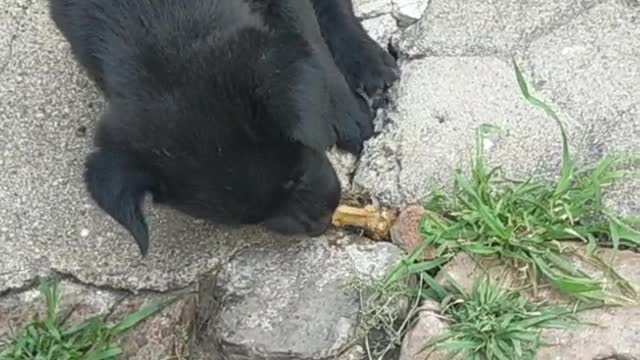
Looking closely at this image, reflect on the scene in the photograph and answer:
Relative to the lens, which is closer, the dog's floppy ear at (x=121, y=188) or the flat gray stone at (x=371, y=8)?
the dog's floppy ear at (x=121, y=188)

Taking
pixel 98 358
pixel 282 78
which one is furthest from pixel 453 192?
pixel 98 358

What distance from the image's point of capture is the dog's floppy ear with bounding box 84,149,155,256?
257 cm

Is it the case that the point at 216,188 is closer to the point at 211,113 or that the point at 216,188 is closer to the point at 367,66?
the point at 211,113

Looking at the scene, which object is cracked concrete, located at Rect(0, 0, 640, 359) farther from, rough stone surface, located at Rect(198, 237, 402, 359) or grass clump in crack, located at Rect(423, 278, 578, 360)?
grass clump in crack, located at Rect(423, 278, 578, 360)

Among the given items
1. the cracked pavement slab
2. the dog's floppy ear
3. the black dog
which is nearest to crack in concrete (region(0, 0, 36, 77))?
the cracked pavement slab

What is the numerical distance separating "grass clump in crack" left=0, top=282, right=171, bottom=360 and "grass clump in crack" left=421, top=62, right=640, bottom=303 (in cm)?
67

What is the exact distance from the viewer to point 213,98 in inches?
97.6

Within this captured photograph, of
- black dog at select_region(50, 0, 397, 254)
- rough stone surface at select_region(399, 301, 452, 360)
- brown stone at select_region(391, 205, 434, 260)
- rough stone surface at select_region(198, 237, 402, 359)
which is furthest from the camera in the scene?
brown stone at select_region(391, 205, 434, 260)

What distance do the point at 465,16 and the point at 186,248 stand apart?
894mm

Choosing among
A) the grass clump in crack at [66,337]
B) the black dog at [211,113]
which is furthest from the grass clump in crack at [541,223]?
the grass clump in crack at [66,337]

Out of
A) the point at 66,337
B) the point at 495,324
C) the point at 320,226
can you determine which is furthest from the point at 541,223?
the point at 66,337

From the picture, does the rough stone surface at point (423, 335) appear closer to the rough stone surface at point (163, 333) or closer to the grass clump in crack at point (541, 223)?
the grass clump in crack at point (541, 223)

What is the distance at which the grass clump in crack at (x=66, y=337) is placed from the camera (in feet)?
9.16

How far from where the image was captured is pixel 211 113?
247cm
